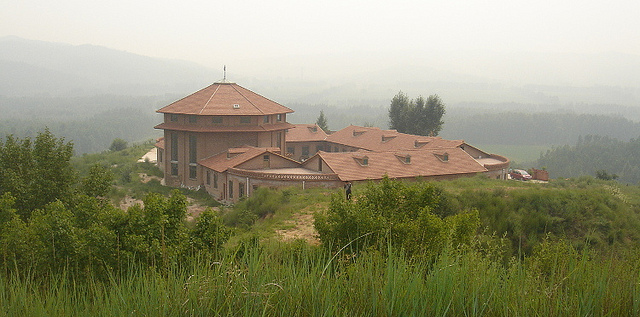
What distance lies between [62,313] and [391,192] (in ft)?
34.8

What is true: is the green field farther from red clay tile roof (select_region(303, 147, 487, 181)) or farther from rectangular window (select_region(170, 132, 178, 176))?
rectangular window (select_region(170, 132, 178, 176))

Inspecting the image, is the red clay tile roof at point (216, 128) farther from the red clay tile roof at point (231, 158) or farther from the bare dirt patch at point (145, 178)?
the bare dirt patch at point (145, 178)

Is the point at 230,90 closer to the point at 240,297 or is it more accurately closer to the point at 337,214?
the point at 337,214

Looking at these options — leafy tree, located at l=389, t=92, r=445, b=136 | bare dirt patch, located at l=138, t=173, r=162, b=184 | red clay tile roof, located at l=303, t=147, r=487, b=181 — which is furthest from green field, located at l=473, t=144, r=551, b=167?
bare dirt patch, located at l=138, t=173, r=162, b=184

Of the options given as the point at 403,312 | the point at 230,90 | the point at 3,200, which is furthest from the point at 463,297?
the point at 230,90

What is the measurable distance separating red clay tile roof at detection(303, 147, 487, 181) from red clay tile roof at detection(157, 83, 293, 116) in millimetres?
9901

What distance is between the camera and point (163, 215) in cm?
1399

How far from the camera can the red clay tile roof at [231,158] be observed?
1689 inches

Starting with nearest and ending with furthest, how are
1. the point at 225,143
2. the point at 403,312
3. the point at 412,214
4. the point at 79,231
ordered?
the point at 403,312 < the point at 79,231 < the point at 412,214 < the point at 225,143

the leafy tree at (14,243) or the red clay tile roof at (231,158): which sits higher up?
the leafy tree at (14,243)

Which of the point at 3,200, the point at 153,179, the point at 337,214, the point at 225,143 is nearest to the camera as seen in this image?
the point at 337,214

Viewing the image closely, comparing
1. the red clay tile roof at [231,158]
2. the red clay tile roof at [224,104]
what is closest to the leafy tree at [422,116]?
the red clay tile roof at [224,104]

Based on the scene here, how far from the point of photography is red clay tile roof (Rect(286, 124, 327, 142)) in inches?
2507

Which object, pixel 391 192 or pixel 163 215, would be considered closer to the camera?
pixel 163 215
